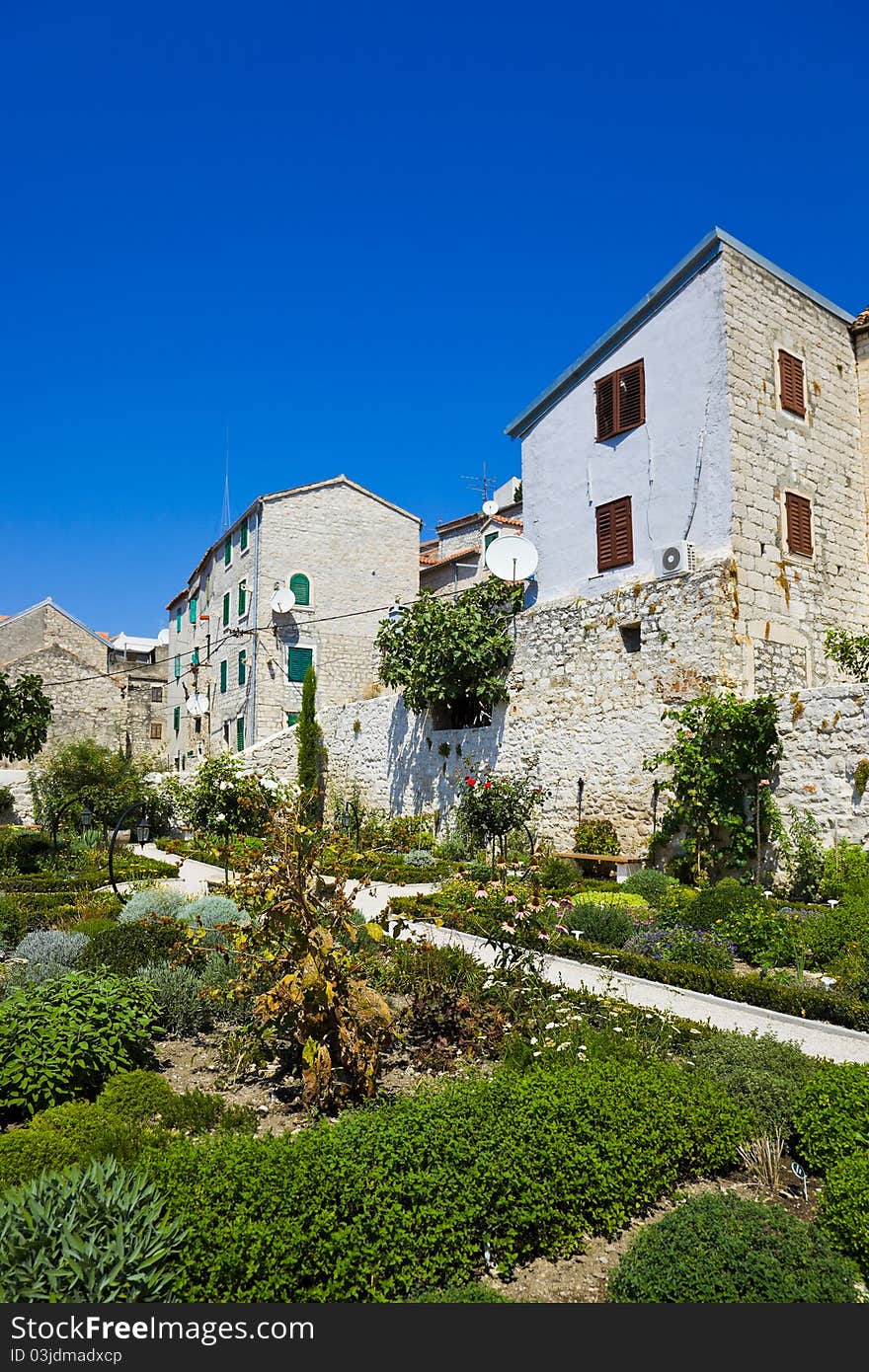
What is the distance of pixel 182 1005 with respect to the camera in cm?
651

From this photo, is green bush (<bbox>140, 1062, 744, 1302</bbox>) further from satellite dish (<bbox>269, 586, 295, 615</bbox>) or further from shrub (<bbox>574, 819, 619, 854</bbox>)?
satellite dish (<bbox>269, 586, 295, 615</bbox>)

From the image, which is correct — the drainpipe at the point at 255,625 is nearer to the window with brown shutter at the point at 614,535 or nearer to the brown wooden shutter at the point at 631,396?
the window with brown shutter at the point at 614,535

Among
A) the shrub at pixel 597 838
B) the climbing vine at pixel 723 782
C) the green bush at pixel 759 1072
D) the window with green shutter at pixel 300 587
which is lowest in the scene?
the green bush at pixel 759 1072

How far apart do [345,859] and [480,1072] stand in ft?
5.11

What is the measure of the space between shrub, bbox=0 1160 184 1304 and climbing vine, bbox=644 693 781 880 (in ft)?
33.8

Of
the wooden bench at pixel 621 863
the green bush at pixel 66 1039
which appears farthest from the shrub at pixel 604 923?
the green bush at pixel 66 1039

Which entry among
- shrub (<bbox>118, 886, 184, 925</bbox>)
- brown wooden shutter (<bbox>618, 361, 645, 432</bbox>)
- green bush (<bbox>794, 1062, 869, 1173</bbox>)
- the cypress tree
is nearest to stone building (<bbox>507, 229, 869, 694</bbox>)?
brown wooden shutter (<bbox>618, 361, 645, 432</bbox>)

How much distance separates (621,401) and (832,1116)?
1362 centimetres

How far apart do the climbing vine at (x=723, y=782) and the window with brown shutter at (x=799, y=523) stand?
10.8 ft

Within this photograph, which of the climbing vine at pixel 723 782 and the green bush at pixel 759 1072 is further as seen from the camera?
the climbing vine at pixel 723 782

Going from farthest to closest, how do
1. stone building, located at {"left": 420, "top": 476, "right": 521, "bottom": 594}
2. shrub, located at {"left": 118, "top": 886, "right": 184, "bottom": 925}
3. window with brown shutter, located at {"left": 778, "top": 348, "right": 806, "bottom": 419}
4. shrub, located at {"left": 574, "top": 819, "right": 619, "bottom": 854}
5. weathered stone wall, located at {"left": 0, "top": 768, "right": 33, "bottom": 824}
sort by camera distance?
stone building, located at {"left": 420, "top": 476, "right": 521, "bottom": 594}
weathered stone wall, located at {"left": 0, "top": 768, "right": 33, "bottom": 824}
window with brown shutter, located at {"left": 778, "top": 348, "right": 806, "bottom": 419}
shrub, located at {"left": 574, "top": 819, "right": 619, "bottom": 854}
shrub, located at {"left": 118, "top": 886, "right": 184, "bottom": 925}

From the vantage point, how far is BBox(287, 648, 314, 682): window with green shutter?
25.6 metres

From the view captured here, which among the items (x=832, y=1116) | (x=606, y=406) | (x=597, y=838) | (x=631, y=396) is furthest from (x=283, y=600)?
(x=832, y=1116)

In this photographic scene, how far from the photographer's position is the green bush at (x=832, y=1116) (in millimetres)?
4160
